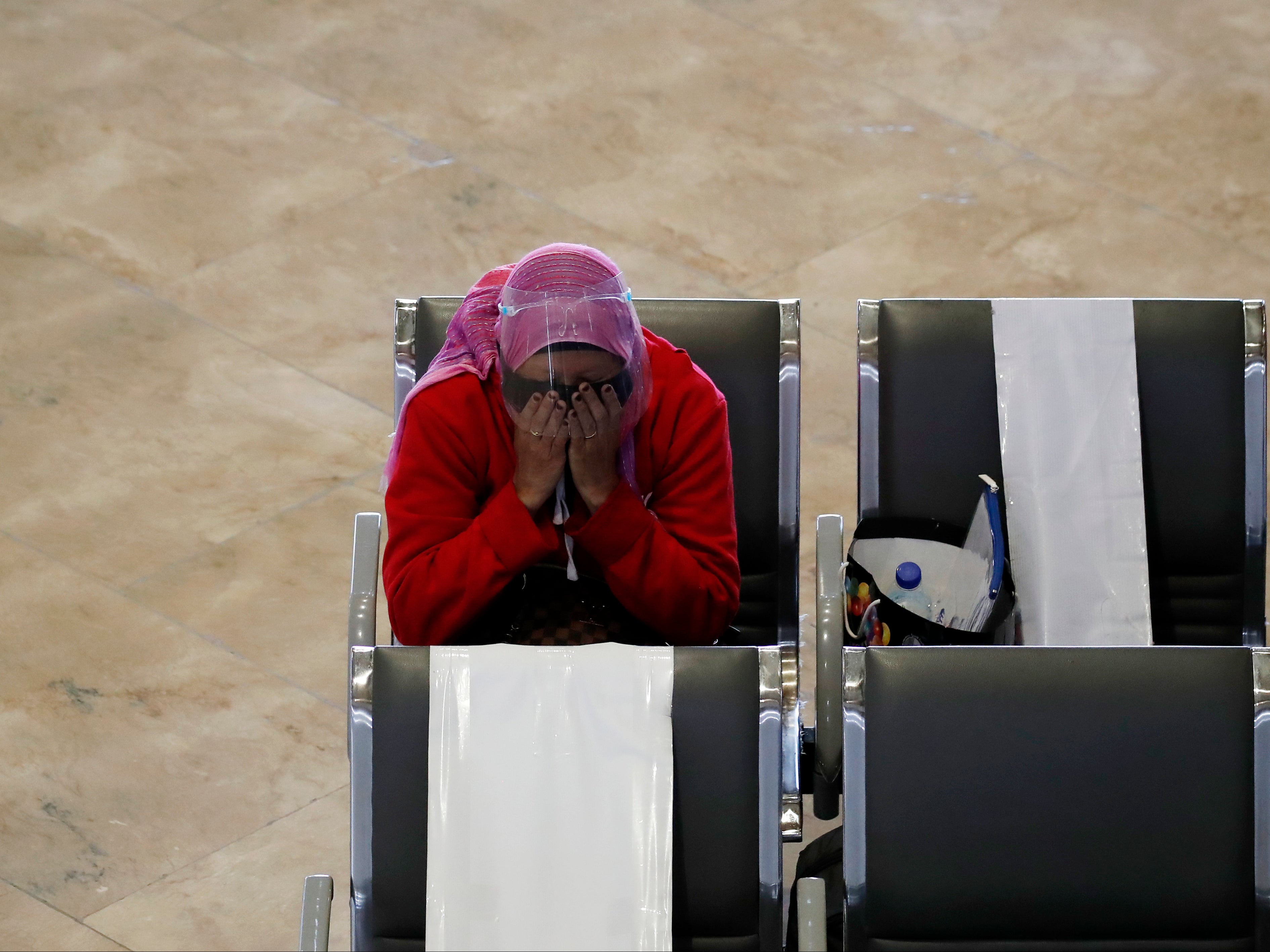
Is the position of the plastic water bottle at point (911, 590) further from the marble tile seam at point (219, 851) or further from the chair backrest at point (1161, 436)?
the marble tile seam at point (219, 851)

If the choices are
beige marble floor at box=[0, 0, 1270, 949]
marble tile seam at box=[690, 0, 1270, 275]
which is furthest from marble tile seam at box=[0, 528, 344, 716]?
marble tile seam at box=[690, 0, 1270, 275]

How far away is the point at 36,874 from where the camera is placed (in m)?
2.72

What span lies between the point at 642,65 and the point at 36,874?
319 cm

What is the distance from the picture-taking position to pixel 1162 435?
2.46 meters

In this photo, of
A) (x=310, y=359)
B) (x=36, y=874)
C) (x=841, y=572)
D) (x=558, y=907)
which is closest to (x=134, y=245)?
(x=310, y=359)

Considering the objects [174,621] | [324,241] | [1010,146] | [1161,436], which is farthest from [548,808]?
[1010,146]

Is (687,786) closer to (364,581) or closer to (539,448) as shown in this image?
(539,448)

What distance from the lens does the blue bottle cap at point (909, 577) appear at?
7.73 feet

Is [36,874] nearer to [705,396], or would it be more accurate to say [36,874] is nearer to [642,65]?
[705,396]

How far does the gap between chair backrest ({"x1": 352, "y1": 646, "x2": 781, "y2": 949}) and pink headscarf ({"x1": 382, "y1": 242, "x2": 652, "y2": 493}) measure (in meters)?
0.50

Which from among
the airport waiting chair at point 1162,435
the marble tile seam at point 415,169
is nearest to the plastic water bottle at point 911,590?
the airport waiting chair at point 1162,435

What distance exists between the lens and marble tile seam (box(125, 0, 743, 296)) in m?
4.32

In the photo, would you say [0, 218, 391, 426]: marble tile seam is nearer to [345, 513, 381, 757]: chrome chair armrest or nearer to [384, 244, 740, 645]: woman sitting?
[345, 513, 381, 757]: chrome chair armrest

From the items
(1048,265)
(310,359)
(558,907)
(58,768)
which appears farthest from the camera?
(1048,265)
